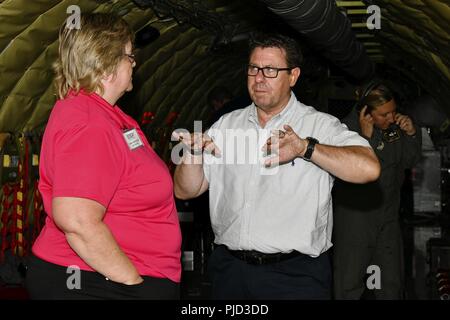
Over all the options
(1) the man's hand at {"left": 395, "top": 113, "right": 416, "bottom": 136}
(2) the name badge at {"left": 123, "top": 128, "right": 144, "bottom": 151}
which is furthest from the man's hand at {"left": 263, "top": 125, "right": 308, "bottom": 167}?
(1) the man's hand at {"left": 395, "top": 113, "right": 416, "bottom": 136}

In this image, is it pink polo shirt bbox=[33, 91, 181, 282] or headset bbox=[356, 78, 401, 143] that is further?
headset bbox=[356, 78, 401, 143]

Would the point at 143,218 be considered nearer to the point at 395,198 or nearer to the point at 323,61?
the point at 395,198

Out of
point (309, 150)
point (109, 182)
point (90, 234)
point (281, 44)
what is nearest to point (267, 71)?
point (281, 44)

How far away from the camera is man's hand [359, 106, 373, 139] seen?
6.22 metres

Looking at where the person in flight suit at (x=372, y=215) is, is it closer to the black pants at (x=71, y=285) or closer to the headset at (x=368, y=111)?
the headset at (x=368, y=111)

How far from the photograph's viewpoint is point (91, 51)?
261cm

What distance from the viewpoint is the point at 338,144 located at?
3459 mm

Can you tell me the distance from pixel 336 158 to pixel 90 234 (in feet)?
4.25

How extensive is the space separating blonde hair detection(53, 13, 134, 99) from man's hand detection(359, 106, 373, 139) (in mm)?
3881

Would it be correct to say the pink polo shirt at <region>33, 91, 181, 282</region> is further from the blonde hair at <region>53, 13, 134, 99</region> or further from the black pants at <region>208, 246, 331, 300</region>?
the black pants at <region>208, 246, 331, 300</region>

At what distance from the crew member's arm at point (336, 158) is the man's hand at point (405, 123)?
330 centimetres

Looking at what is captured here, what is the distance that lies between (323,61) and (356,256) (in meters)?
4.85

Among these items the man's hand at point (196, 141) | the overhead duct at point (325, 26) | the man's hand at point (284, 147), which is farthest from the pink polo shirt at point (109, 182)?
the overhead duct at point (325, 26)

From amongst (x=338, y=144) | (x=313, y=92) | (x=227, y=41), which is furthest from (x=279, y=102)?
(x=313, y=92)
